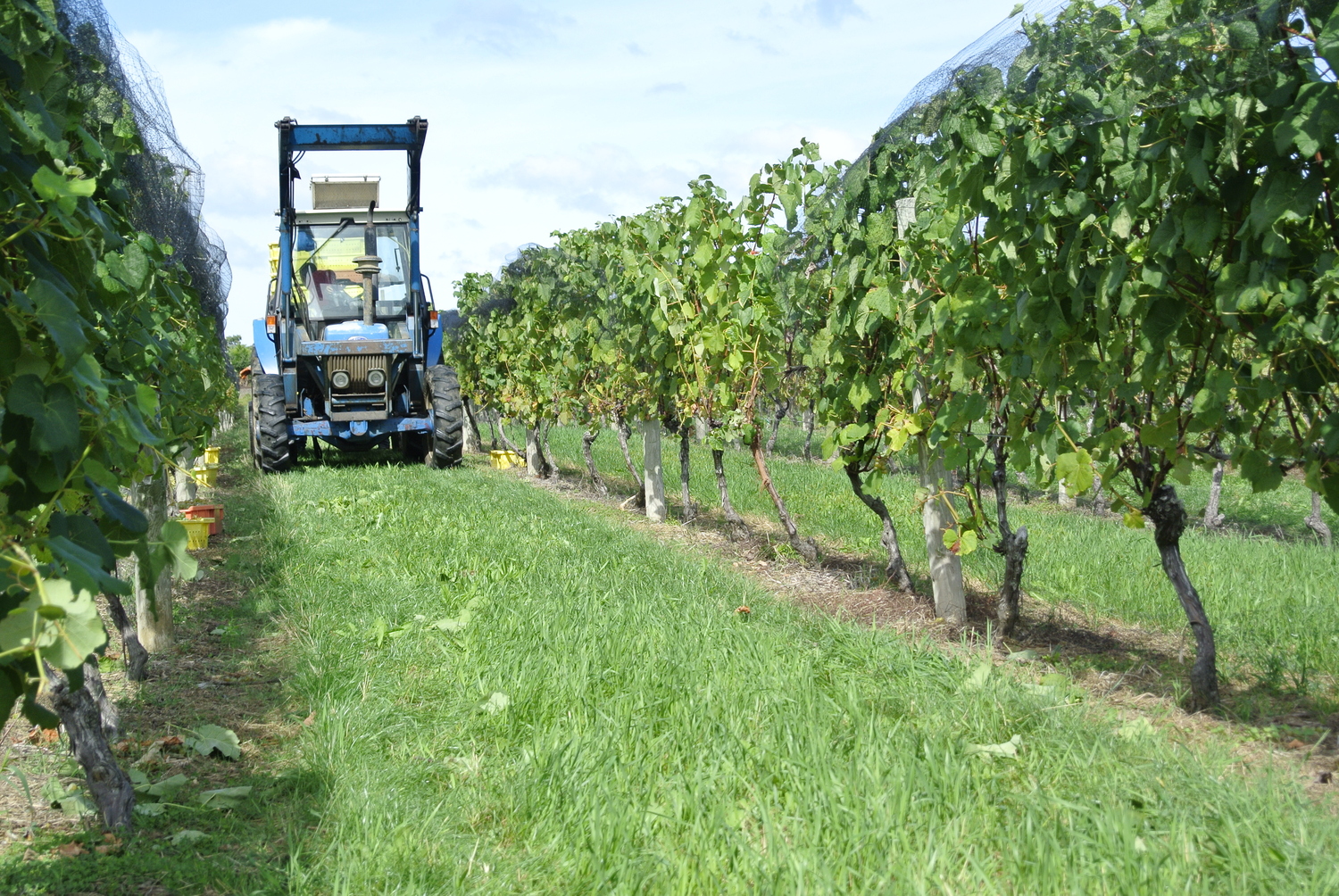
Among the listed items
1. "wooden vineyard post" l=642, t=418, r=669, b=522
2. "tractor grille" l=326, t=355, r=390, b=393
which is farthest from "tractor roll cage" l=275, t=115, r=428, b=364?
"wooden vineyard post" l=642, t=418, r=669, b=522

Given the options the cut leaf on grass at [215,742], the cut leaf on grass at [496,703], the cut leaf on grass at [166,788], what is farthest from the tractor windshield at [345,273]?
the cut leaf on grass at [166,788]

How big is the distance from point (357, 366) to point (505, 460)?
12.6 ft

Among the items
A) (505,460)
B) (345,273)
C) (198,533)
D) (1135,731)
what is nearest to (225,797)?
(1135,731)

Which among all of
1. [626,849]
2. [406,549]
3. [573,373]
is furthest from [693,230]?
[626,849]

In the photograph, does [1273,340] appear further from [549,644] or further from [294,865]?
[294,865]

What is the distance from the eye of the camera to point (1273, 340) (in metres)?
3.12

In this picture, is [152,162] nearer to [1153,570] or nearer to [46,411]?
[46,411]

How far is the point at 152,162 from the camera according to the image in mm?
5898

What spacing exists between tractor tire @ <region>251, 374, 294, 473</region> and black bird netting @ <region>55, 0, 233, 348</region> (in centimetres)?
319

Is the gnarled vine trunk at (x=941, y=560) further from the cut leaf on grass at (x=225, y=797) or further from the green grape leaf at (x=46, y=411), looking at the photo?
the green grape leaf at (x=46, y=411)

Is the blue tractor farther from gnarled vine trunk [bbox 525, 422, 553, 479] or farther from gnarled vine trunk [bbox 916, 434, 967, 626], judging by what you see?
gnarled vine trunk [bbox 916, 434, 967, 626]

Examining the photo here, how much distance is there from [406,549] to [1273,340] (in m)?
4.83

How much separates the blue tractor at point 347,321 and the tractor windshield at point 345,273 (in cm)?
1

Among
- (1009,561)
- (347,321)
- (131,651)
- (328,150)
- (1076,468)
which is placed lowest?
(131,651)
